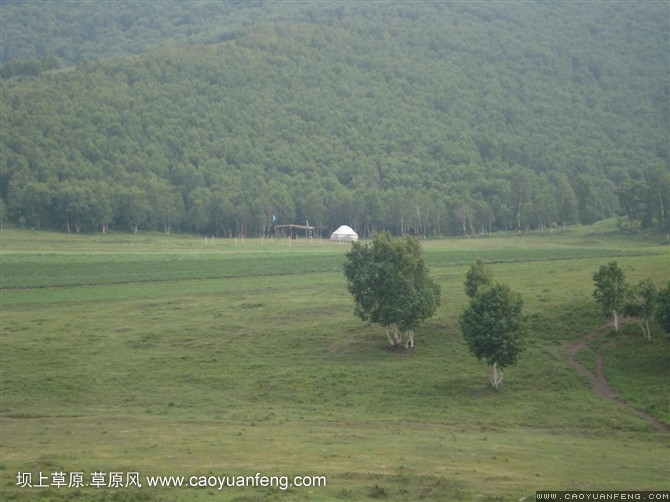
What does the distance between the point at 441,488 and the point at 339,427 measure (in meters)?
16.4

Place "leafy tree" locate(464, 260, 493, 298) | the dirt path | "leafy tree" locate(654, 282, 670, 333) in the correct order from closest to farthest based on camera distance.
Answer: the dirt path → "leafy tree" locate(654, 282, 670, 333) → "leafy tree" locate(464, 260, 493, 298)

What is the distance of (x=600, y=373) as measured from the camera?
74.8 metres

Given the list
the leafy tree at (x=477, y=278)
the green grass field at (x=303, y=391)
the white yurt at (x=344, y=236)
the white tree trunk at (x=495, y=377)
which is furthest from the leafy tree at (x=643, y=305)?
the white yurt at (x=344, y=236)

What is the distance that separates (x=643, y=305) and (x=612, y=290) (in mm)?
3349

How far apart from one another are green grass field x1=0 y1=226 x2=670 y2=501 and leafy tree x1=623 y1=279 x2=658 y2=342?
96 cm

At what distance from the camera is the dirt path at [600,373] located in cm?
6412

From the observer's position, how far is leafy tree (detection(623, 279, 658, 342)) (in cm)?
7912

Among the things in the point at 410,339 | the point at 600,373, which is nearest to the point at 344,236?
the point at 410,339

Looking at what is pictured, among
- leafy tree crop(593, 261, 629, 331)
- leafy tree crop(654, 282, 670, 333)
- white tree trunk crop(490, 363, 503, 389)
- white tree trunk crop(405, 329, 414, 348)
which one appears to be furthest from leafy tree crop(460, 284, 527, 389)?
leafy tree crop(593, 261, 629, 331)

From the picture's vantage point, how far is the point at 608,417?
2530 inches

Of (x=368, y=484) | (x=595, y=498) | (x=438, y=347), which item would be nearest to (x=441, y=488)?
(x=368, y=484)

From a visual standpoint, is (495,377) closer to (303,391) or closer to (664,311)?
(303,391)

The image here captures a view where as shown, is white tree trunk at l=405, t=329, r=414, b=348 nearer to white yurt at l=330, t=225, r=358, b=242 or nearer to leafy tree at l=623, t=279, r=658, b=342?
leafy tree at l=623, t=279, r=658, b=342

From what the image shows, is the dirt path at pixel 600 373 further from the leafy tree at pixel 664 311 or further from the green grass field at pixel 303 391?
the leafy tree at pixel 664 311
